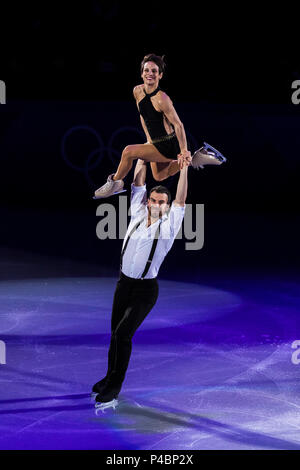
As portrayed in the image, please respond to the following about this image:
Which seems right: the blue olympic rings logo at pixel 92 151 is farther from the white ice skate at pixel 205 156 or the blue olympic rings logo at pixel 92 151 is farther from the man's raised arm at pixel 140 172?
the white ice skate at pixel 205 156

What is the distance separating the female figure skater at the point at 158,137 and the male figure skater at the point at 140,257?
0.22 metres

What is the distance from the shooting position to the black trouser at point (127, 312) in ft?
21.1

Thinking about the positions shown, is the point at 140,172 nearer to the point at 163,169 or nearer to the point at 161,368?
the point at 163,169

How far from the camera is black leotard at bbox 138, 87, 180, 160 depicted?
6098 millimetres

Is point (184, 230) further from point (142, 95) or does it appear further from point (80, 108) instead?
point (142, 95)

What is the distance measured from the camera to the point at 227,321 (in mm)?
9422

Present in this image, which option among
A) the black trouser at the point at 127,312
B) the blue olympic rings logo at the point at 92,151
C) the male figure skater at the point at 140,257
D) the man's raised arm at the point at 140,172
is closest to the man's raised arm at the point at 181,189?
the male figure skater at the point at 140,257

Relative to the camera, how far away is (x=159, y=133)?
610 centimetres

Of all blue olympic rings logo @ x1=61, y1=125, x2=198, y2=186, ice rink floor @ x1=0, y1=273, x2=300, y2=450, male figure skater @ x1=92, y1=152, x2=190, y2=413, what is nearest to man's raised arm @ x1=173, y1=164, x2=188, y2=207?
male figure skater @ x1=92, y1=152, x2=190, y2=413

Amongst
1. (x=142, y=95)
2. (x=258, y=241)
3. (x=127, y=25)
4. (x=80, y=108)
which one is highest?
(x=127, y=25)

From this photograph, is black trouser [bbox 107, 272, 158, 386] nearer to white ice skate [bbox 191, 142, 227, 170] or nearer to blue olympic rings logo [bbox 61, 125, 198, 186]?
white ice skate [bbox 191, 142, 227, 170]

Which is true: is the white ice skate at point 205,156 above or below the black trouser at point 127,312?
above

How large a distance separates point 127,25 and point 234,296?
8155 mm
